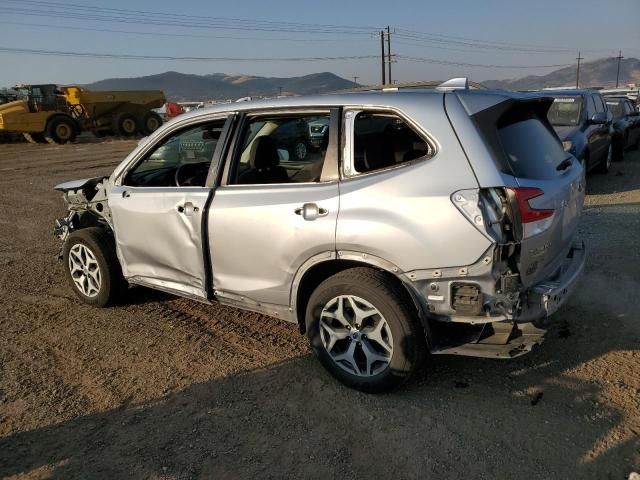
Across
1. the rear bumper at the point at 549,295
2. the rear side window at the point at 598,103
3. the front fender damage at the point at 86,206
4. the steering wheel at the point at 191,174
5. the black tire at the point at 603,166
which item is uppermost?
the rear side window at the point at 598,103

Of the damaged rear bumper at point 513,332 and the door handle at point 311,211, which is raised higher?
the door handle at point 311,211

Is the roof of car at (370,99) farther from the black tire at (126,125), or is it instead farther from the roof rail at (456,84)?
the black tire at (126,125)

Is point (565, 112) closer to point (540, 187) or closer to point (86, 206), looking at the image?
point (540, 187)

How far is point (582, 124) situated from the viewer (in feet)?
30.4

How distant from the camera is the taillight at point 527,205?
2.69 meters

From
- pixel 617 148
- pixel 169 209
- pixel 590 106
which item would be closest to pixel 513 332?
pixel 169 209

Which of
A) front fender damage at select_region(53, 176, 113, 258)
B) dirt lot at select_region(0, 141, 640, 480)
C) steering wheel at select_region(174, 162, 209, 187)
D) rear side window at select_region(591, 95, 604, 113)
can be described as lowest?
dirt lot at select_region(0, 141, 640, 480)

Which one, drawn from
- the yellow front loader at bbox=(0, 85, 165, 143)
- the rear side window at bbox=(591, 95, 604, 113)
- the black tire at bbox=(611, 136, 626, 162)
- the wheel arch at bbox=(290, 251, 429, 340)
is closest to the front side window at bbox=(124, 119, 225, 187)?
the wheel arch at bbox=(290, 251, 429, 340)

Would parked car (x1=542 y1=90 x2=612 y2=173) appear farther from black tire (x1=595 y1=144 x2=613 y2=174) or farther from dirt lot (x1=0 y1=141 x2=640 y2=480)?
dirt lot (x1=0 y1=141 x2=640 y2=480)

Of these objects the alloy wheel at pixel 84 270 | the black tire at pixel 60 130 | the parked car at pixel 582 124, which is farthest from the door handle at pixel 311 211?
the black tire at pixel 60 130

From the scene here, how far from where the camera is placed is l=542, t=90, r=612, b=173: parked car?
8852 mm

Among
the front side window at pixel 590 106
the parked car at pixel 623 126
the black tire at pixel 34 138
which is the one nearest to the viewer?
the front side window at pixel 590 106

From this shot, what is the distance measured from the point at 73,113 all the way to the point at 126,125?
2.39 meters

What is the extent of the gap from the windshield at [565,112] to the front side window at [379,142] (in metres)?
7.39
